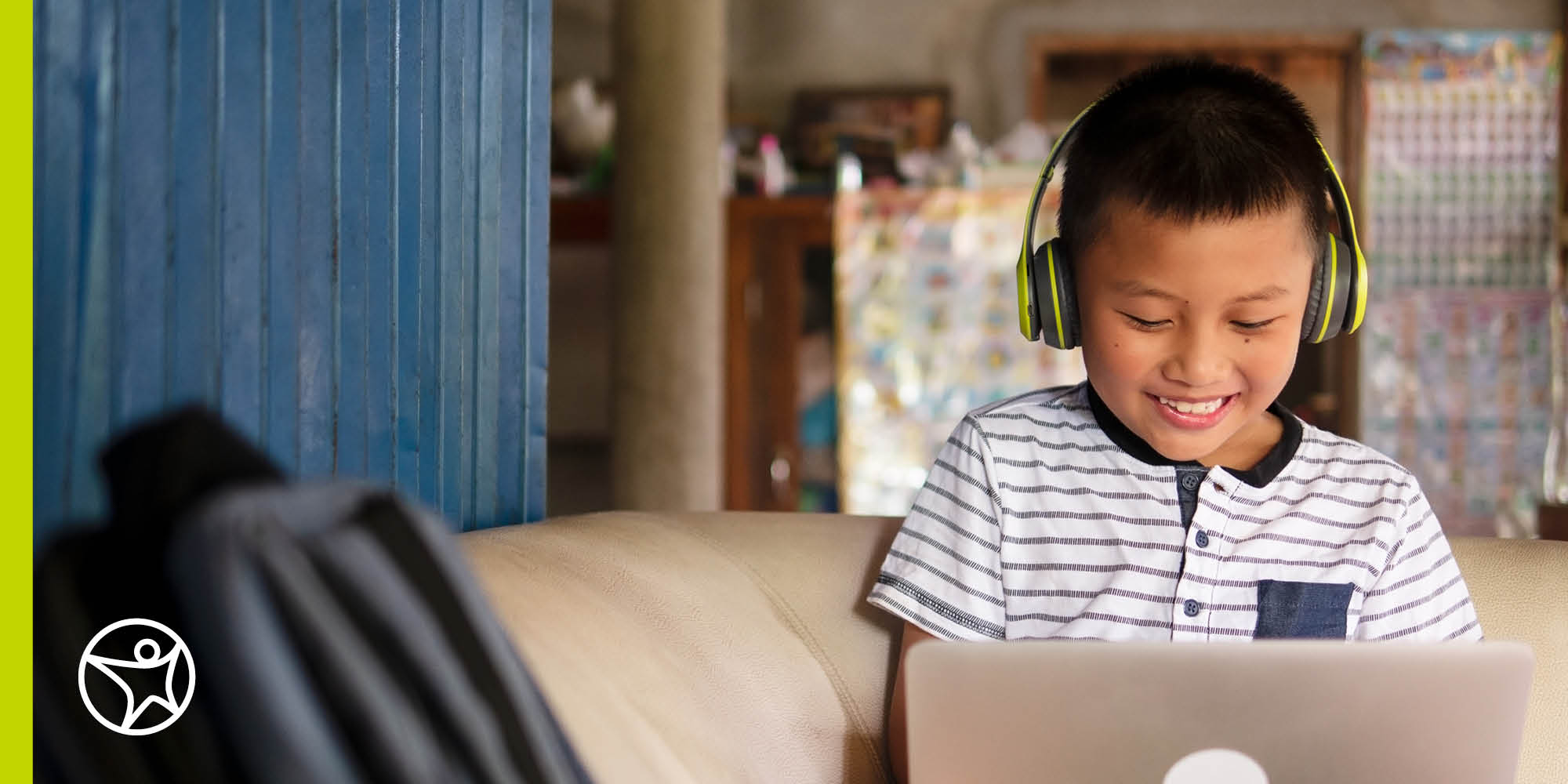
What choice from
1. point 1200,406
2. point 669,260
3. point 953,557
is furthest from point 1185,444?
point 669,260

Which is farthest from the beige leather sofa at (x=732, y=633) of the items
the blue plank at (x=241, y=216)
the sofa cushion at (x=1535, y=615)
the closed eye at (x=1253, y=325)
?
the closed eye at (x=1253, y=325)

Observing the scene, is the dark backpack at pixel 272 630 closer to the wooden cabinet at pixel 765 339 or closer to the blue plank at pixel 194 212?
the blue plank at pixel 194 212

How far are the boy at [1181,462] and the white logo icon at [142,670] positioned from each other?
0.83 m

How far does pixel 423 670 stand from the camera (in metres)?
0.54

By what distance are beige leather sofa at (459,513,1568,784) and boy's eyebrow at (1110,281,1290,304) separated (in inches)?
15.6

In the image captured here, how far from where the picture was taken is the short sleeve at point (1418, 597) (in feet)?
4.31

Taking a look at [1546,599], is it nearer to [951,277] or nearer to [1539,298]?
[951,277]

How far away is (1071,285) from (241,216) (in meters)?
0.77

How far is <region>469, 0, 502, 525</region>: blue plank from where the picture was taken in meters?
1.34

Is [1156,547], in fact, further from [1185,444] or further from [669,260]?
[669,260]

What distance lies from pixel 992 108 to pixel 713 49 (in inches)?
63.8

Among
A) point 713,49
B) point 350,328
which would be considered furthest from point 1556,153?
point 350,328

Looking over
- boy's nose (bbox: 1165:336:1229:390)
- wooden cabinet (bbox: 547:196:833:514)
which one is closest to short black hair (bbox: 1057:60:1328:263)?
boy's nose (bbox: 1165:336:1229:390)

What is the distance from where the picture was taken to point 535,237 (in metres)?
1.42
